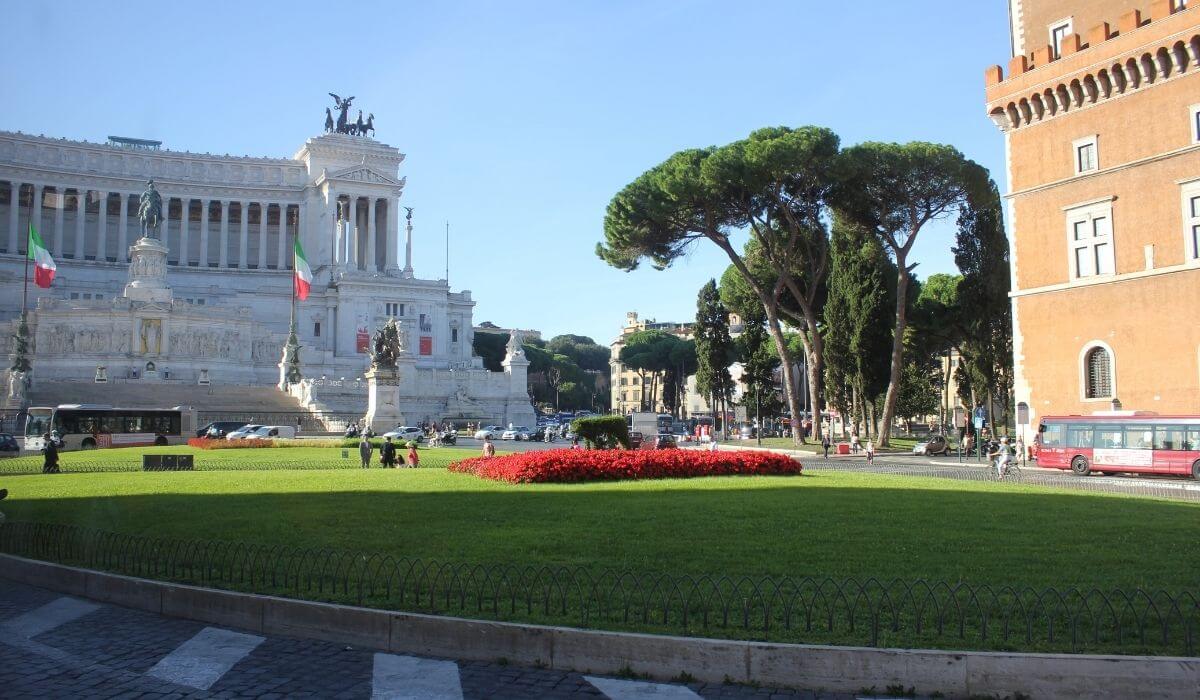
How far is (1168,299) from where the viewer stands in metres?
30.2

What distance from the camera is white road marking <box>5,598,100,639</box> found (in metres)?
9.34

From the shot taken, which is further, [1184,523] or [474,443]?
[474,443]

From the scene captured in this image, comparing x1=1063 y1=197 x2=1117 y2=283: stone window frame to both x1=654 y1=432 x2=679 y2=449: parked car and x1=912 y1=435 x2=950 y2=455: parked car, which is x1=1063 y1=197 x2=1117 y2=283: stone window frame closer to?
x1=912 y1=435 x2=950 y2=455: parked car

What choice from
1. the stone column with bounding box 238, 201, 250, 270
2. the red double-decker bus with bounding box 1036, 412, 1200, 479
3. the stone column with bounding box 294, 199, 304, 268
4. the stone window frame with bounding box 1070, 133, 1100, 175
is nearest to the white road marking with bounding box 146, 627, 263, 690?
the red double-decker bus with bounding box 1036, 412, 1200, 479

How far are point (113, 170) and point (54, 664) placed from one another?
93880 mm

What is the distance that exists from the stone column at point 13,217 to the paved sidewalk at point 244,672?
3529 inches

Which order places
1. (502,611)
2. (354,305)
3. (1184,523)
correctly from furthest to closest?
(354,305) → (1184,523) → (502,611)

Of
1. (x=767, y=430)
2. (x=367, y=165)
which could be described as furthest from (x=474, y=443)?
(x=367, y=165)

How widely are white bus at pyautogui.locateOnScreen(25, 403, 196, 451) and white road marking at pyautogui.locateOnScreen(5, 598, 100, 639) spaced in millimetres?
31951

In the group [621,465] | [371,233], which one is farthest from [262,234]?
[621,465]

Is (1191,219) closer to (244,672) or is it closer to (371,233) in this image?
(244,672)

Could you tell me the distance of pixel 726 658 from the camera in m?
7.27

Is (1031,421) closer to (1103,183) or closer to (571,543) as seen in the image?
(1103,183)

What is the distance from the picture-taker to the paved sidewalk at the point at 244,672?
7.16 meters
